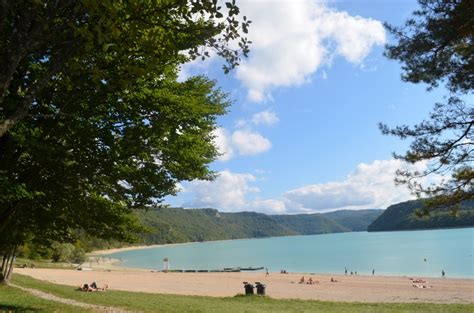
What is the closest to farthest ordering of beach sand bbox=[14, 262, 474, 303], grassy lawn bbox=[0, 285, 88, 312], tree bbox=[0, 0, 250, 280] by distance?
tree bbox=[0, 0, 250, 280]
grassy lawn bbox=[0, 285, 88, 312]
beach sand bbox=[14, 262, 474, 303]

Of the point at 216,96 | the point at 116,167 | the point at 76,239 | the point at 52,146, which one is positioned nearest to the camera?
the point at 52,146

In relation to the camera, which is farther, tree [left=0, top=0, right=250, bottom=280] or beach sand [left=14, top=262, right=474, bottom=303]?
beach sand [left=14, top=262, right=474, bottom=303]

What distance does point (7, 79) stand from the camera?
441 cm

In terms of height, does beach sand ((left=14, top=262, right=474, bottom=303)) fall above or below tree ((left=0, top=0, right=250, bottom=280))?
below

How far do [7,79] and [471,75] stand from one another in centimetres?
1049

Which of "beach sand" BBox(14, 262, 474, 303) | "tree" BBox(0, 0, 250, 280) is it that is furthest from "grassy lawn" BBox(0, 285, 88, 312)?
"beach sand" BBox(14, 262, 474, 303)

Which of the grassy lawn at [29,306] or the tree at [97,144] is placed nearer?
the tree at [97,144]

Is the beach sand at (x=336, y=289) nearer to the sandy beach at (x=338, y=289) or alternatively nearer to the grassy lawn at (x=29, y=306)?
the sandy beach at (x=338, y=289)

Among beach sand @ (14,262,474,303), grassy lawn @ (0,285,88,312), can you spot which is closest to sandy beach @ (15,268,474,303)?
beach sand @ (14,262,474,303)

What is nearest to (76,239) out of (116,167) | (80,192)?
(80,192)

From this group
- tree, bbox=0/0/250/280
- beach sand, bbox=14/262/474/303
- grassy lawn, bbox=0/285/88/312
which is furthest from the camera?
beach sand, bbox=14/262/474/303

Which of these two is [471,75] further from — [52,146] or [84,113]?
[52,146]

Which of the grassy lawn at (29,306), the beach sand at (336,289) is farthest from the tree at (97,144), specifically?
the beach sand at (336,289)

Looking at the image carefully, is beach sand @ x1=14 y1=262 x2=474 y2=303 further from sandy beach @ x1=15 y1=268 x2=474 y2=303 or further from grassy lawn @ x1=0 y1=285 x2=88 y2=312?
grassy lawn @ x1=0 y1=285 x2=88 y2=312
